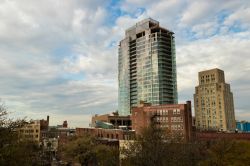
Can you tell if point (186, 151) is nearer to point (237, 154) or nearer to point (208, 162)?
point (208, 162)

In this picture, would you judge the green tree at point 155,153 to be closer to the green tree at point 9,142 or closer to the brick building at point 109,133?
the green tree at point 9,142

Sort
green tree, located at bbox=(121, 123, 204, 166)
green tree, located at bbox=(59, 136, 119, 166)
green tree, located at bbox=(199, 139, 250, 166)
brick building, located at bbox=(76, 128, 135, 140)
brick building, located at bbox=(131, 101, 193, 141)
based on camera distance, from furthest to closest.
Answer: brick building, located at bbox=(76, 128, 135, 140)
brick building, located at bbox=(131, 101, 193, 141)
green tree, located at bbox=(59, 136, 119, 166)
green tree, located at bbox=(199, 139, 250, 166)
green tree, located at bbox=(121, 123, 204, 166)

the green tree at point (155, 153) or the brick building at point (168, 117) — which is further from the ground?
the brick building at point (168, 117)

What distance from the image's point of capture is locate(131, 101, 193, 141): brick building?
126 meters

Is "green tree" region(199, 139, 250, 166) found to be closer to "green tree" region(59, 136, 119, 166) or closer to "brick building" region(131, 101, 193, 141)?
"green tree" region(59, 136, 119, 166)

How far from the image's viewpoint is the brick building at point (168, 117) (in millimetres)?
126000

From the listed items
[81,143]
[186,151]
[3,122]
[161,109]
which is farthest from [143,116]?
[3,122]

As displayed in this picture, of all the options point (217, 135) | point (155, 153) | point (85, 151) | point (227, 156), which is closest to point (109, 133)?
point (85, 151)

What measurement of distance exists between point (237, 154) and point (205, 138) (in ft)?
216

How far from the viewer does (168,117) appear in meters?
132

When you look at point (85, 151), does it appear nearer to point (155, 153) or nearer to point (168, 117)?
point (168, 117)

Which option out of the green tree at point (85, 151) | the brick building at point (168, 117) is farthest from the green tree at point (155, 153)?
the brick building at point (168, 117)

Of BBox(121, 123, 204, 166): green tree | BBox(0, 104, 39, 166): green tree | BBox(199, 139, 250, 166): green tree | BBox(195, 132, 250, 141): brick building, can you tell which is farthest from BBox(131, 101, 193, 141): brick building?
BBox(0, 104, 39, 166): green tree

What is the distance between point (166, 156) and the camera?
2387 inches
